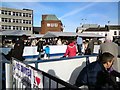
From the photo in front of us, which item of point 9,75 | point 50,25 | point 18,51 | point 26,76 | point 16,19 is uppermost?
point 16,19

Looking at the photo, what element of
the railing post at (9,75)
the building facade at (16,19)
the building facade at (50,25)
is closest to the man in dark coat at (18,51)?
the railing post at (9,75)

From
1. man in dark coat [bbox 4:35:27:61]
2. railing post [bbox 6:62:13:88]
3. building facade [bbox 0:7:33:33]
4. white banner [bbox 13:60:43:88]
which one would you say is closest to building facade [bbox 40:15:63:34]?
building facade [bbox 0:7:33:33]

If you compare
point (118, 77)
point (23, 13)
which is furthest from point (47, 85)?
point (23, 13)

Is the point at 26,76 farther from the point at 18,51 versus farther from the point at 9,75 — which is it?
the point at 18,51

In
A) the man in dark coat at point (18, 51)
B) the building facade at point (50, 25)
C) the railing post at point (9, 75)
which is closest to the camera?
the railing post at point (9, 75)

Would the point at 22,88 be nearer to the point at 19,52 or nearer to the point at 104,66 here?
the point at 104,66

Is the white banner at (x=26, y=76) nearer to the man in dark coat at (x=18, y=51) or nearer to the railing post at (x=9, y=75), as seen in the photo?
the railing post at (x=9, y=75)

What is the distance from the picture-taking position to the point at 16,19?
83.5 metres

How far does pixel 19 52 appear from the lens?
23.2ft

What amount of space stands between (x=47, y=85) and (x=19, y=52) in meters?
3.84

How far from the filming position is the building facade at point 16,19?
79188 millimetres

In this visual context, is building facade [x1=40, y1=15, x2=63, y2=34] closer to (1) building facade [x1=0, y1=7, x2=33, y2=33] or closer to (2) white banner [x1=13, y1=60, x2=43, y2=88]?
(1) building facade [x1=0, y1=7, x2=33, y2=33]

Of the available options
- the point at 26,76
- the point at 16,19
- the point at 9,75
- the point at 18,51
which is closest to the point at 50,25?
the point at 16,19

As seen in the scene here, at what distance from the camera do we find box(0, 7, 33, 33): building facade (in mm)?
79188
